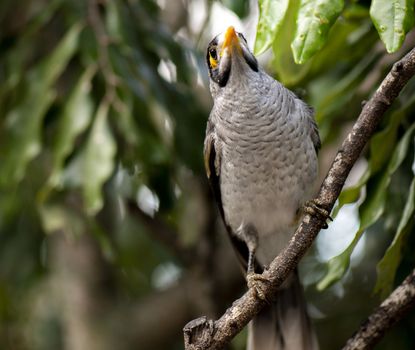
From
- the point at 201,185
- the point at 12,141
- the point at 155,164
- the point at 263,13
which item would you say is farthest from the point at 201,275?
the point at 263,13

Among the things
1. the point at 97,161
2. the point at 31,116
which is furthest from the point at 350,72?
the point at 31,116

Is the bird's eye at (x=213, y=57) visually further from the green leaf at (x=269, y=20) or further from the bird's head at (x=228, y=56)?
the green leaf at (x=269, y=20)

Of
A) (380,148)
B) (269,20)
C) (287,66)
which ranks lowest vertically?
(287,66)

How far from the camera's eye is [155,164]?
4480 millimetres

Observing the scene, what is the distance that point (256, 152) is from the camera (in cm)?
387

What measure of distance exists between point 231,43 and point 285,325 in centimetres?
156

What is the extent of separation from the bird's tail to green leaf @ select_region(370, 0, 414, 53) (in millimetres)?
2038

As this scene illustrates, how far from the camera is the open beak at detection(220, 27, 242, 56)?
371 centimetres

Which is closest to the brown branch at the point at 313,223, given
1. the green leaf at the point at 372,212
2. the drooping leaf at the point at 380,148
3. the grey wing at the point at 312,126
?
the green leaf at the point at 372,212

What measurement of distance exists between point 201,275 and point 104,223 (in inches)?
30.4

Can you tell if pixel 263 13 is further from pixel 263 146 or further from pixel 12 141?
pixel 12 141

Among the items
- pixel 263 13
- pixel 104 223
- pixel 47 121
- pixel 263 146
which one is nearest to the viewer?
pixel 263 13

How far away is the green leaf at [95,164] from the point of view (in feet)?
13.4

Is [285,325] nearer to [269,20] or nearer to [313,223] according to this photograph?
[313,223]
